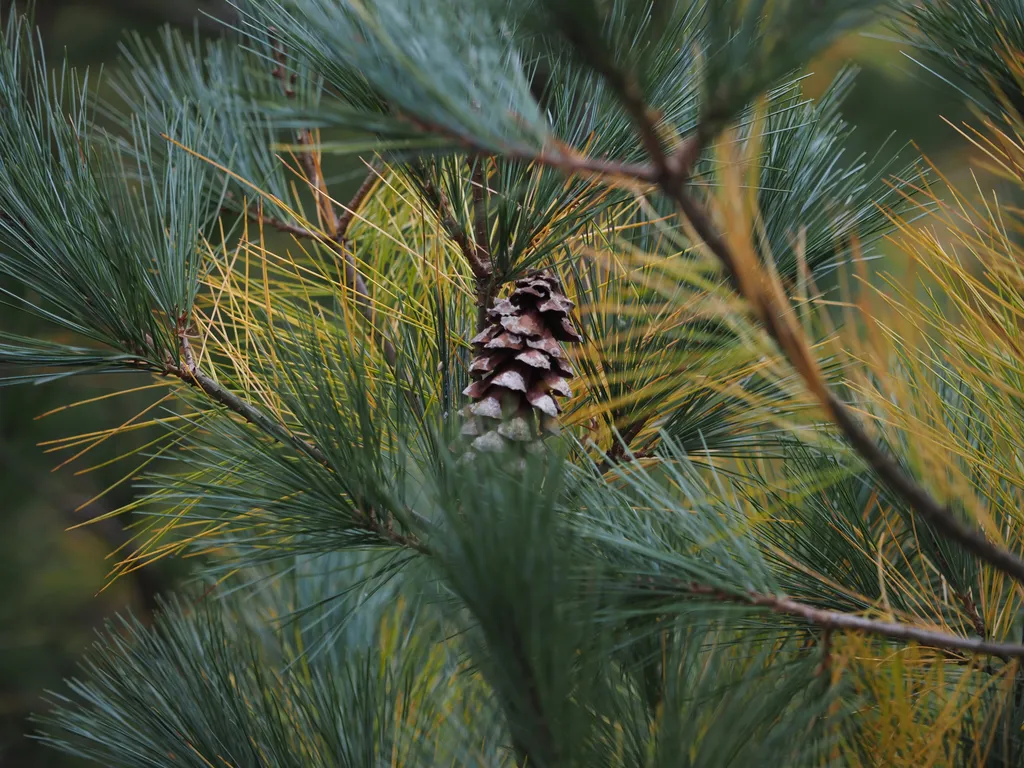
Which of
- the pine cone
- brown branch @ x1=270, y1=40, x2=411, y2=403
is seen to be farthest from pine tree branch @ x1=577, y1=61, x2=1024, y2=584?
brown branch @ x1=270, y1=40, x2=411, y2=403

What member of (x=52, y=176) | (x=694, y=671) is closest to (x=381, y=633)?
(x=694, y=671)

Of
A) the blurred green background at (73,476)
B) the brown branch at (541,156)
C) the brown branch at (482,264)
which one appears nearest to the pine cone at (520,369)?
the brown branch at (482,264)

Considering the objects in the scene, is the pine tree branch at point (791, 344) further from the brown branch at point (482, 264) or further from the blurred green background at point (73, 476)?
the blurred green background at point (73, 476)

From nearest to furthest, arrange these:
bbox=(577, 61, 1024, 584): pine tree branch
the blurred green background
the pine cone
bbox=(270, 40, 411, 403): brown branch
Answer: bbox=(577, 61, 1024, 584): pine tree branch, the pine cone, bbox=(270, 40, 411, 403): brown branch, the blurred green background

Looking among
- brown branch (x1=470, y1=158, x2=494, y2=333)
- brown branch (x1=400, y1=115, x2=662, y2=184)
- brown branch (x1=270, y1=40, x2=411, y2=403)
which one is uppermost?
brown branch (x1=270, y1=40, x2=411, y2=403)

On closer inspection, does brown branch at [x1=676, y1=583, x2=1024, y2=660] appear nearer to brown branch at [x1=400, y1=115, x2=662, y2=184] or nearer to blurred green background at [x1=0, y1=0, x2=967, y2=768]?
brown branch at [x1=400, y1=115, x2=662, y2=184]

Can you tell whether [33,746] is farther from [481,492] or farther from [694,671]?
[481,492]

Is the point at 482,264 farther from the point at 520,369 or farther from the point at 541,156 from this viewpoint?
the point at 541,156
